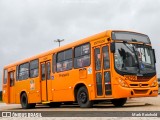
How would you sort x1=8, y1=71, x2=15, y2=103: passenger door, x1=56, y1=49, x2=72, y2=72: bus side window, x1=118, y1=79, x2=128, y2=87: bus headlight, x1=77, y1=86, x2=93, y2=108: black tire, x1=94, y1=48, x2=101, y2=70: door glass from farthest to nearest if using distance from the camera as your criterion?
x1=8, y1=71, x2=15, y2=103: passenger door → x1=56, y1=49, x2=72, y2=72: bus side window → x1=77, y1=86, x2=93, y2=108: black tire → x1=94, y1=48, x2=101, y2=70: door glass → x1=118, y1=79, x2=128, y2=87: bus headlight

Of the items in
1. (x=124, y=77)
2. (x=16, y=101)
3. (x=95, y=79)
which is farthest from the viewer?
(x=16, y=101)

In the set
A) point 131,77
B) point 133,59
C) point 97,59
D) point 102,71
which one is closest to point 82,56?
point 97,59

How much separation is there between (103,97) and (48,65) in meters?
5.43

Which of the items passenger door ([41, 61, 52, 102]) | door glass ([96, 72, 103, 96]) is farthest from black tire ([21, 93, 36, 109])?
door glass ([96, 72, 103, 96])

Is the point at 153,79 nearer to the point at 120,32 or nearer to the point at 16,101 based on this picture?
the point at 120,32

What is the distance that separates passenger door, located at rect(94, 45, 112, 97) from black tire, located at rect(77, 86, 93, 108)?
2.51 ft

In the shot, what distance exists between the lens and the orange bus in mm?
14375

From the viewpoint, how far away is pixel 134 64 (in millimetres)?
14766

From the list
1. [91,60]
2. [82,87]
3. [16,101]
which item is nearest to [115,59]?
[91,60]

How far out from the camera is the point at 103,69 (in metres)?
14.8

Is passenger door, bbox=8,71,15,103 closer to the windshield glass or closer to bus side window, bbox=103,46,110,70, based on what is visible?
bus side window, bbox=103,46,110,70

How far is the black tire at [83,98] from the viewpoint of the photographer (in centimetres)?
1557

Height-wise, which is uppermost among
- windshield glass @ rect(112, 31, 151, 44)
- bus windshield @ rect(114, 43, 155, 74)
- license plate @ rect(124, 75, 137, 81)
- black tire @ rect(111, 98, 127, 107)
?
windshield glass @ rect(112, 31, 151, 44)

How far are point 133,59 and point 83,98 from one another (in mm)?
2851
